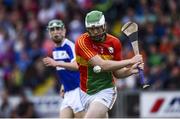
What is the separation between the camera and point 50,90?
17.0 meters

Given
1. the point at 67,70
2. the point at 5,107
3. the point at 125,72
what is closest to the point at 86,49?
the point at 125,72

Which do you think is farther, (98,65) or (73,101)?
(73,101)

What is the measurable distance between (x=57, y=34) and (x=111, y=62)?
7.03ft

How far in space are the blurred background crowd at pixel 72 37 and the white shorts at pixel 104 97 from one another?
17.6ft

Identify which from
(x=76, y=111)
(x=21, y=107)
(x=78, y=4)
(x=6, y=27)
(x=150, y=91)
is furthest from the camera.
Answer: (x=6, y=27)

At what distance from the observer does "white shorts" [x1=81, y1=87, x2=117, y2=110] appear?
9.80m

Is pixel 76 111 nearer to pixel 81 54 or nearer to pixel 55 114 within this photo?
pixel 81 54

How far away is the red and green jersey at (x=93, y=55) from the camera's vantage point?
977 cm

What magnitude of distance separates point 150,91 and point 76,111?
14.4ft

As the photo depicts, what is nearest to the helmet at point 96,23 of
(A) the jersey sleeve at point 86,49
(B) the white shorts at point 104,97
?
(A) the jersey sleeve at point 86,49

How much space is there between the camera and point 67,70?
11.3m

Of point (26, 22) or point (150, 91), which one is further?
point (26, 22)

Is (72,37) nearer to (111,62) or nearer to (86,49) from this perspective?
(86,49)

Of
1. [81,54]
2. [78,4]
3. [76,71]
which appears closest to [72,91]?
[76,71]
